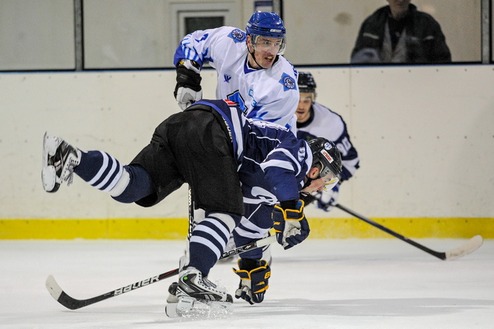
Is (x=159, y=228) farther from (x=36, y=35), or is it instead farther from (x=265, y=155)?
(x=265, y=155)

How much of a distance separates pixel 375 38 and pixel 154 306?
11.3 ft

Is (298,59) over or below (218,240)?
over

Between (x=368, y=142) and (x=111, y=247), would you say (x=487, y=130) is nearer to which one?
(x=368, y=142)

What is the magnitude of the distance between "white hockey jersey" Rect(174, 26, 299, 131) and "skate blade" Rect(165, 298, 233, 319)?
0.91 metres

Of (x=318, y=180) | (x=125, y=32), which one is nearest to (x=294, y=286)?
(x=318, y=180)

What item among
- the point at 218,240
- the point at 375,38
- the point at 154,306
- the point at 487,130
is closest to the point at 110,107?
the point at 375,38

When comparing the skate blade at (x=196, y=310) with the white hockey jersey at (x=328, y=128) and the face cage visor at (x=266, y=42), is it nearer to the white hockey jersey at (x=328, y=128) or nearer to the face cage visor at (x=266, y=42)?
the face cage visor at (x=266, y=42)

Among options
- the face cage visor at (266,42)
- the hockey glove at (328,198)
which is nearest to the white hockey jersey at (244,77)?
the face cage visor at (266,42)

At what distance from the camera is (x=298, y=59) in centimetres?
695

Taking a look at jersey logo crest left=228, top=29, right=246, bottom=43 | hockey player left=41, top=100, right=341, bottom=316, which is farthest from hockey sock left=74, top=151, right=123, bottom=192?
jersey logo crest left=228, top=29, right=246, bottom=43

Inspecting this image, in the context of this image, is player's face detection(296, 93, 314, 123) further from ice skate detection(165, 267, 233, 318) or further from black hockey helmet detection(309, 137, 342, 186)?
ice skate detection(165, 267, 233, 318)

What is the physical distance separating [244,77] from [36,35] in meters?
3.02

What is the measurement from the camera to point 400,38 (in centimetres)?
693

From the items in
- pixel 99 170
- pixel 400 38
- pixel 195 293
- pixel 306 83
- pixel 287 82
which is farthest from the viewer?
pixel 400 38
